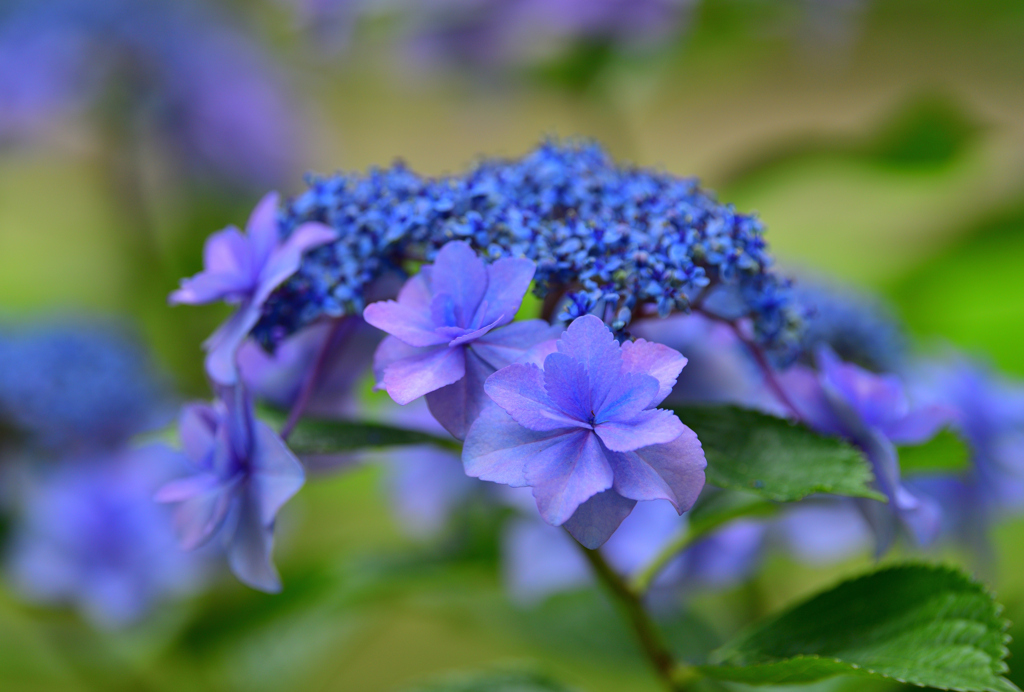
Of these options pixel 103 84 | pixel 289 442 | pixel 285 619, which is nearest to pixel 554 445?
pixel 289 442

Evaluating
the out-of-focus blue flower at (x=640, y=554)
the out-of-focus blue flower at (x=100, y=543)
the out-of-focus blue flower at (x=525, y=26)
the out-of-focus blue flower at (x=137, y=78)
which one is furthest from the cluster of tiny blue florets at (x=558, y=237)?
the out-of-focus blue flower at (x=137, y=78)

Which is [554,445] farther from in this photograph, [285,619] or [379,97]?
[379,97]

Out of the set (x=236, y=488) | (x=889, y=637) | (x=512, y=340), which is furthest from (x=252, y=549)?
(x=889, y=637)

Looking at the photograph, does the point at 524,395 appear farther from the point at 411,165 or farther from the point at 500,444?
the point at 411,165

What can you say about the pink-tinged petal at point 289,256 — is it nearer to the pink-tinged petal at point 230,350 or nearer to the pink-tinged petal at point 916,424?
the pink-tinged petal at point 230,350

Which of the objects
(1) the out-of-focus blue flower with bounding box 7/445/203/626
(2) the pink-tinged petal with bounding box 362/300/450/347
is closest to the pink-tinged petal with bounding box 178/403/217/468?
(2) the pink-tinged petal with bounding box 362/300/450/347

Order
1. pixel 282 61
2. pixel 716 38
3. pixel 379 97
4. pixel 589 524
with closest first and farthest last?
pixel 589 524 → pixel 716 38 → pixel 282 61 → pixel 379 97

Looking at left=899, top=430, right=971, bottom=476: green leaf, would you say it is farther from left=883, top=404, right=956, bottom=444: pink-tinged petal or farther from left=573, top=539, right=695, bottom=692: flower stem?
left=573, top=539, right=695, bottom=692: flower stem
